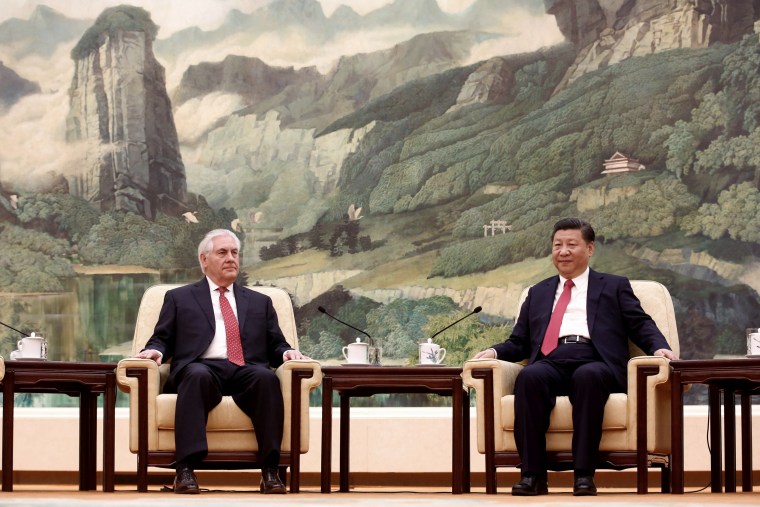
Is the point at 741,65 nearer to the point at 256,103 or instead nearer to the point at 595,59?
the point at 595,59

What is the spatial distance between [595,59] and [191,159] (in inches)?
99.6

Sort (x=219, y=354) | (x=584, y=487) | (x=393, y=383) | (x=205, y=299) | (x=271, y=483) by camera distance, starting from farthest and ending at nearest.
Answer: (x=205, y=299) < (x=219, y=354) < (x=393, y=383) < (x=271, y=483) < (x=584, y=487)

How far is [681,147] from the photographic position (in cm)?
751

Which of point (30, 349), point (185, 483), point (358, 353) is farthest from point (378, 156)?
point (185, 483)

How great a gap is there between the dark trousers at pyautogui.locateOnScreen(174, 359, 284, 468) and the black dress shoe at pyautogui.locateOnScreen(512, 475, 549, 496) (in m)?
0.96

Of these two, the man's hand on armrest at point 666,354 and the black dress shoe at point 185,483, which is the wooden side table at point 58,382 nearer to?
the black dress shoe at point 185,483

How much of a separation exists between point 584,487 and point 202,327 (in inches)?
69.3

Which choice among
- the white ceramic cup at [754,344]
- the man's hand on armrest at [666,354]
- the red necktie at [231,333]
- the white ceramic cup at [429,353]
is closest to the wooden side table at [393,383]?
the white ceramic cup at [429,353]

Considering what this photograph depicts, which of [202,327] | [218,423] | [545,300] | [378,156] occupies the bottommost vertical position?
[218,423]

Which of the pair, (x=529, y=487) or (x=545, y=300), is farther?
(x=545, y=300)

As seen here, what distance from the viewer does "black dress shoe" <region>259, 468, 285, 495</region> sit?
4.92 meters

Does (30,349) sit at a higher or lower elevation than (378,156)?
lower

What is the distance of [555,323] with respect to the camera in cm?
538

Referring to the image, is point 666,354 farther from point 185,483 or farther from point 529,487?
point 185,483
